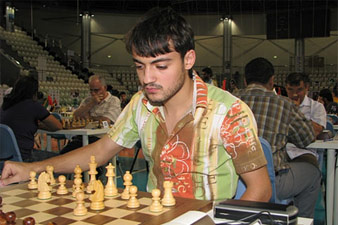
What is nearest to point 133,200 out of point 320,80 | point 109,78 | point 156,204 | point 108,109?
point 156,204

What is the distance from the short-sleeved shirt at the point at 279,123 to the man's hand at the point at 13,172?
138cm

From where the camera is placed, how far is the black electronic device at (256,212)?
2.78 feet

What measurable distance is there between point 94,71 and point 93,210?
17353mm

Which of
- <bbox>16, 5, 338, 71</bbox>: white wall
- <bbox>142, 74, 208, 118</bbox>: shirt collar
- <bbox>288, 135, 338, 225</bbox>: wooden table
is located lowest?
<bbox>288, 135, 338, 225</bbox>: wooden table

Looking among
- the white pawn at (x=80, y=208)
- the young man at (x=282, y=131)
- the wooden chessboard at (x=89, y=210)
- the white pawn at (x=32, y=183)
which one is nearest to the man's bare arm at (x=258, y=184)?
the wooden chessboard at (x=89, y=210)

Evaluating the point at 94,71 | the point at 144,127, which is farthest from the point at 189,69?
the point at 94,71

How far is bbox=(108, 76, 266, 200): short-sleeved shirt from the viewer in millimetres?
1272

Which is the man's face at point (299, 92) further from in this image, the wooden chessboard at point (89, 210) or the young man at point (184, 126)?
the wooden chessboard at point (89, 210)

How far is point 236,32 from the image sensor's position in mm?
18125

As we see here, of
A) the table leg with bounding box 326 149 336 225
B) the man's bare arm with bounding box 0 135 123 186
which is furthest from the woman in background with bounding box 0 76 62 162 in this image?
the table leg with bounding box 326 149 336 225

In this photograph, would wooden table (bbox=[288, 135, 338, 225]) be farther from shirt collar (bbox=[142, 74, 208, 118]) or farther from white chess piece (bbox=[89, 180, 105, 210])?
white chess piece (bbox=[89, 180, 105, 210])

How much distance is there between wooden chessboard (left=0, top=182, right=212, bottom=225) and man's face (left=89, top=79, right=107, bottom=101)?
3385 mm

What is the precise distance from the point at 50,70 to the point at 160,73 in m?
14.9

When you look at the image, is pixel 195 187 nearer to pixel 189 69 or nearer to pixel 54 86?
pixel 189 69
